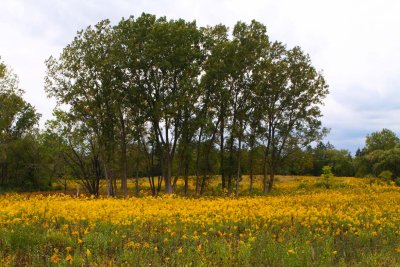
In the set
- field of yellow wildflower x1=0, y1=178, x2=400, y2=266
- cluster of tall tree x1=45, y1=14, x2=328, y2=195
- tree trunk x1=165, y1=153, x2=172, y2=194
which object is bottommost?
field of yellow wildflower x1=0, y1=178, x2=400, y2=266

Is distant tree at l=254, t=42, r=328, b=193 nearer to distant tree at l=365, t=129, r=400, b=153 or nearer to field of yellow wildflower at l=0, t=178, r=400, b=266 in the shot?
field of yellow wildflower at l=0, t=178, r=400, b=266

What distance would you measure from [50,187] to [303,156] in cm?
3903

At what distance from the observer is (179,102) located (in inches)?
1178

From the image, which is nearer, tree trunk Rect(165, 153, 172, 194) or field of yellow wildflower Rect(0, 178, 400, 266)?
field of yellow wildflower Rect(0, 178, 400, 266)

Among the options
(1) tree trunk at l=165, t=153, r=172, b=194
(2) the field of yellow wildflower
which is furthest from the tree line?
(2) the field of yellow wildflower

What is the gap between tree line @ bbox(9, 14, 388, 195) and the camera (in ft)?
100

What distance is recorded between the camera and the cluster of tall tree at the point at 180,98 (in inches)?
1201

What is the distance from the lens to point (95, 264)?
7375mm

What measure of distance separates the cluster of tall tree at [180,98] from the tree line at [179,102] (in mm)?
95

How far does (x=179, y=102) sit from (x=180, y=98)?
314 mm

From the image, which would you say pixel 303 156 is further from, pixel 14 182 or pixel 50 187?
pixel 14 182

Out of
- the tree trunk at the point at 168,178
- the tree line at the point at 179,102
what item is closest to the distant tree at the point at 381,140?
the tree line at the point at 179,102

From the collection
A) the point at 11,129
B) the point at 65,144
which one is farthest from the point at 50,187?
the point at 65,144

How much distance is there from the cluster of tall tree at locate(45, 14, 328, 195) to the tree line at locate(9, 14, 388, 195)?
95 mm
